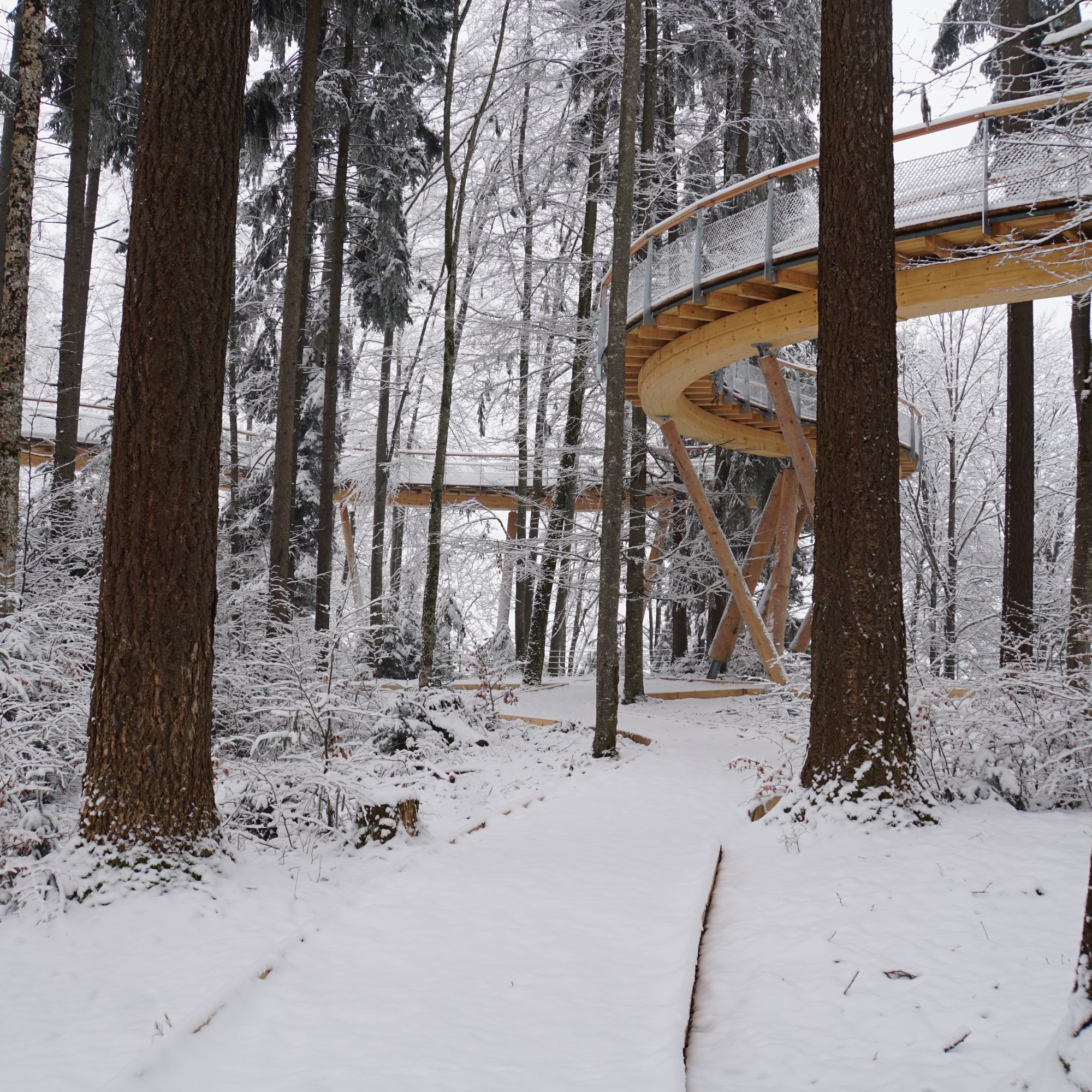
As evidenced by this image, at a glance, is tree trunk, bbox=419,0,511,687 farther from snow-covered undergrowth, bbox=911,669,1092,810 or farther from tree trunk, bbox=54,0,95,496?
snow-covered undergrowth, bbox=911,669,1092,810

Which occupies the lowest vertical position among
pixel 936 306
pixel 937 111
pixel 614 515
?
pixel 614 515

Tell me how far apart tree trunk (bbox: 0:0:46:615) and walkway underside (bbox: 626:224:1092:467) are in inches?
272

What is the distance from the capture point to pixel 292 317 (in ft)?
38.5

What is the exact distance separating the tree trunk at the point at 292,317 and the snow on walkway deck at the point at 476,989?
6.90 meters

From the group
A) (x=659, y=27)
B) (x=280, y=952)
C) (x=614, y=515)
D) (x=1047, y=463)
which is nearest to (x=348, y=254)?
(x=659, y=27)

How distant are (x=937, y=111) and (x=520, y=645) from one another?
15.8m

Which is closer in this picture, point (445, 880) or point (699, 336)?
point (445, 880)

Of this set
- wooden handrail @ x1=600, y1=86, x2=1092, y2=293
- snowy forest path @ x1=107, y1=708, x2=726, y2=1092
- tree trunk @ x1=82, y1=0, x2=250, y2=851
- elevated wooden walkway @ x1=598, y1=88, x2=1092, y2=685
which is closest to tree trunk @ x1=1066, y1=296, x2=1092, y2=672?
elevated wooden walkway @ x1=598, y1=88, x2=1092, y2=685

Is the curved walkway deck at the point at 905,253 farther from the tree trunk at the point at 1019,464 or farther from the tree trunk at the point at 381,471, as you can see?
the tree trunk at the point at 381,471

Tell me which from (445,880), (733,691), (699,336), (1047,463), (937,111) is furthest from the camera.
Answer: (1047,463)

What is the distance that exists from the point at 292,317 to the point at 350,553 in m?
11.5

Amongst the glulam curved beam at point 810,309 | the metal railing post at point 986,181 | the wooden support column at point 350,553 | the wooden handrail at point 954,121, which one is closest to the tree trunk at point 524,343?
the glulam curved beam at point 810,309

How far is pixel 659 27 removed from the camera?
15930 millimetres

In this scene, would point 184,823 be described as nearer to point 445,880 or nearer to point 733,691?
point 445,880
